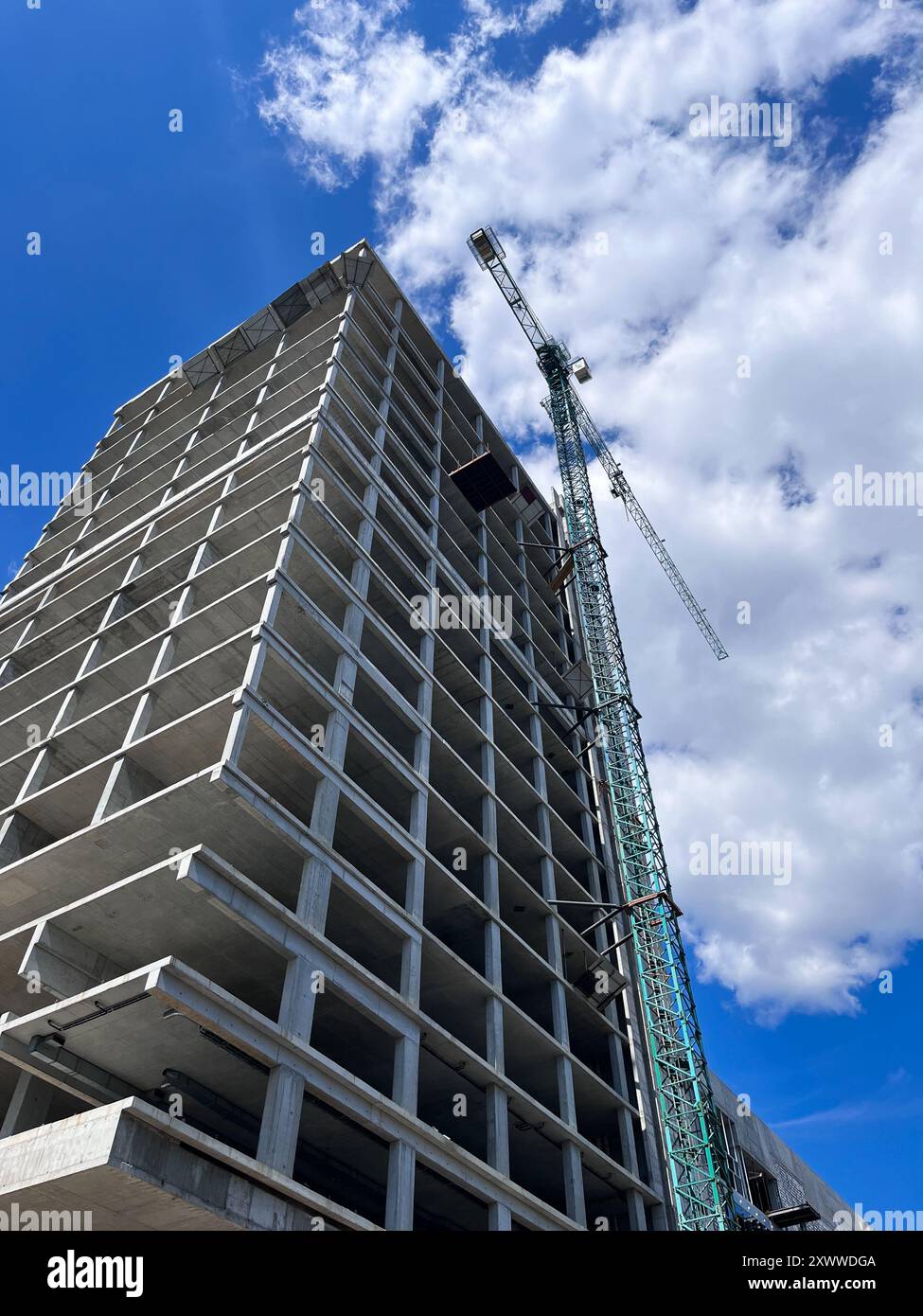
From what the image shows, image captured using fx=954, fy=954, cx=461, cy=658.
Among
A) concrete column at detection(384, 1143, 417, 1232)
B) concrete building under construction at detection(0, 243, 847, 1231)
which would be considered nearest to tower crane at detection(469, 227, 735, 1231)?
concrete building under construction at detection(0, 243, 847, 1231)

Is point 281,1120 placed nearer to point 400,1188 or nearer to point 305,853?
point 400,1188

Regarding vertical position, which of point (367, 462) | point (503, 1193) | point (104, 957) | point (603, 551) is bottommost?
point (503, 1193)

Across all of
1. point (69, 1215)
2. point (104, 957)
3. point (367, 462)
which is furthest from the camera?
point (367, 462)

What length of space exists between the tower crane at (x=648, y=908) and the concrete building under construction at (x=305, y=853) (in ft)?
3.39

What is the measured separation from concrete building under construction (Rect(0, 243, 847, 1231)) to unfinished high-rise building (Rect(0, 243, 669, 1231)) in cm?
9

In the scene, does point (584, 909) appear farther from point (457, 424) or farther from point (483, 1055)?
point (457, 424)

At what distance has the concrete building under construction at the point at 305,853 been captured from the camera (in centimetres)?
1700

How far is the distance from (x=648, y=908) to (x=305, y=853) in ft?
71.2

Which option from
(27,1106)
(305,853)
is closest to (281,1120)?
(305,853)

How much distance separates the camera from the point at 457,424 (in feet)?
163

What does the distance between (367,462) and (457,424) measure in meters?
15.8

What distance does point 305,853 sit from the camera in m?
20.2

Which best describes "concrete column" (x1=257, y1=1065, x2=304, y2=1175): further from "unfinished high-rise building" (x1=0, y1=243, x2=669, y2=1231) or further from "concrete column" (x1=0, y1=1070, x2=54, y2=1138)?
"concrete column" (x1=0, y1=1070, x2=54, y2=1138)
